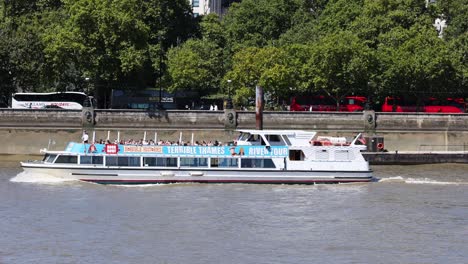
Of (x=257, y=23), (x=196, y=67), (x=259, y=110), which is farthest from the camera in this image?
(x=257, y=23)

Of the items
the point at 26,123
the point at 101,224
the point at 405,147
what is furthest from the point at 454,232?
the point at 26,123

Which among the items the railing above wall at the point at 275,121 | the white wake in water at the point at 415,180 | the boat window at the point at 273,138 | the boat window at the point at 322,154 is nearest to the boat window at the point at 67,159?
the boat window at the point at 273,138

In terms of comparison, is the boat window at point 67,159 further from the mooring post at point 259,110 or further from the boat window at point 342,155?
the mooring post at point 259,110

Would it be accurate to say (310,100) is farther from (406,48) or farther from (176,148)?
(176,148)

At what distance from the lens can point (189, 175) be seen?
6200 centimetres

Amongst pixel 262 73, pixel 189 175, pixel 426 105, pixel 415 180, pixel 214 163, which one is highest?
pixel 262 73

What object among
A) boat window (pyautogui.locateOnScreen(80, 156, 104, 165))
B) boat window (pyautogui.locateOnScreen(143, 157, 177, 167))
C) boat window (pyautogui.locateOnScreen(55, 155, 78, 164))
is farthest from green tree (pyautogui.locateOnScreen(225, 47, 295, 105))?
boat window (pyautogui.locateOnScreen(55, 155, 78, 164))

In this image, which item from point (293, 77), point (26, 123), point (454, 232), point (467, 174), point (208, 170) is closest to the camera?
point (454, 232)

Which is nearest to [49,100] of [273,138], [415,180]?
[273,138]

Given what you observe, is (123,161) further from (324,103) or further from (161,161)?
(324,103)

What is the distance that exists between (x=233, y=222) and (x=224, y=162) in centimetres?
1397

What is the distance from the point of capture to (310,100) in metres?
95.0

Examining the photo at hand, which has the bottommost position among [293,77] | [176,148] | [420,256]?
[420,256]

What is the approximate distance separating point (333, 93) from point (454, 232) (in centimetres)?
4761
